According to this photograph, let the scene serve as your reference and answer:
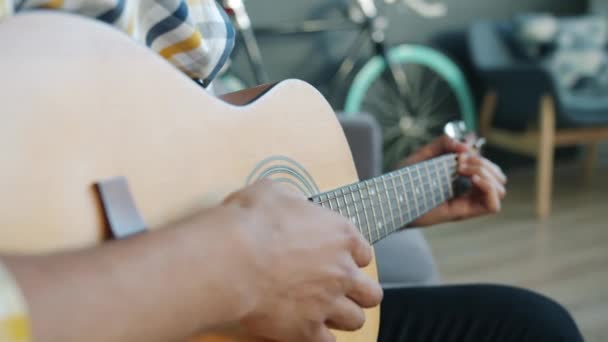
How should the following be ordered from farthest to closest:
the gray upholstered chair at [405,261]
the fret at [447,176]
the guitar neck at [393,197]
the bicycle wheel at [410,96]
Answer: the bicycle wheel at [410,96], the gray upholstered chair at [405,261], the fret at [447,176], the guitar neck at [393,197]

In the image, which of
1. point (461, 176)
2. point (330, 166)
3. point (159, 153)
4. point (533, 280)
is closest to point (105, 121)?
point (159, 153)

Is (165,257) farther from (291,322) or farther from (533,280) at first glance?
(533,280)

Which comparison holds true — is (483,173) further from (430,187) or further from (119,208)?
(119,208)

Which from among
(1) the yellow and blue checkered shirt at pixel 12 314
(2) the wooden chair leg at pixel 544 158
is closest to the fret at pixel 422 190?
(1) the yellow and blue checkered shirt at pixel 12 314

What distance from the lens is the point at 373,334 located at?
680 millimetres

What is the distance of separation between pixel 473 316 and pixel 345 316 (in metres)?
0.30

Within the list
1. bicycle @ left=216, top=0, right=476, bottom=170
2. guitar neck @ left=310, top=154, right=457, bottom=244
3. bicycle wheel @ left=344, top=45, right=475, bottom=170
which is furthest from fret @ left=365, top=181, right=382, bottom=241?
bicycle wheel @ left=344, top=45, right=475, bottom=170

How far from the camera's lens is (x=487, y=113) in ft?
10.5

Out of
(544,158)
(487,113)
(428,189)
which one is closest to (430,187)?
(428,189)

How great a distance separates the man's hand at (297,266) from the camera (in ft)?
1.41

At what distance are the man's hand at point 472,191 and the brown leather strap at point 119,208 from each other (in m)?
0.58

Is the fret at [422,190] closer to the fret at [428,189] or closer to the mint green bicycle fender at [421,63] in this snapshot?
the fret at [428,189]

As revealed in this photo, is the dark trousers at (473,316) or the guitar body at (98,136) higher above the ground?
the guitar body at (98,136)

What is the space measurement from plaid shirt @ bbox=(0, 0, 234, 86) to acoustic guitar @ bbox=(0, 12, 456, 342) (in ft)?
0.17
